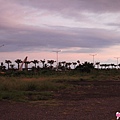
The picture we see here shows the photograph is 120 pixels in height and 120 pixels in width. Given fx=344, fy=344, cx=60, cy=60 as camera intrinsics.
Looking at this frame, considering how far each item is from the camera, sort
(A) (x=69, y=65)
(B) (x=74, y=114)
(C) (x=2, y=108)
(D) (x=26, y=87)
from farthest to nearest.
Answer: (A) (x=69, y=65)
(D) (x=26, y=87)
(C) (x=2, y=108)
(B) (x=74, y=114)

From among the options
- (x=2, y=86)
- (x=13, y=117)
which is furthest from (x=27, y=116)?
(x=2, y=86)

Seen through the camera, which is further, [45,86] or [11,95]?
[45,86]

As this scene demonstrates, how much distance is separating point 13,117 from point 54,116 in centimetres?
162

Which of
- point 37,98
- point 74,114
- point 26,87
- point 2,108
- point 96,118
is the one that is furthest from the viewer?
point 26,87

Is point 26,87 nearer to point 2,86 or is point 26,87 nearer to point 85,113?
point 2,86

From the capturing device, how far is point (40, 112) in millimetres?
14969

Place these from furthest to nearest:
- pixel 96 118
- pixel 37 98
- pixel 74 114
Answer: pixel 37 98 → pixel 74 114 → pixel 96 118

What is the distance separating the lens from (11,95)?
21.8 meters

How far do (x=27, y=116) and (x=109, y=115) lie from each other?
3298 mm

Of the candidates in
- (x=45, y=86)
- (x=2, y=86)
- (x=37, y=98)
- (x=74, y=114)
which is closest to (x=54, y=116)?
(x=74, y=114)

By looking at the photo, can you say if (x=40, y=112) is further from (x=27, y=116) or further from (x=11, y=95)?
(x=11, y=95)

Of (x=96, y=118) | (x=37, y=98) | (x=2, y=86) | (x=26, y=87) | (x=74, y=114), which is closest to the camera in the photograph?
(x=96, y=118)

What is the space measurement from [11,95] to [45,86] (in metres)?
10.4

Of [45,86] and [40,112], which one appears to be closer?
[40,112]
